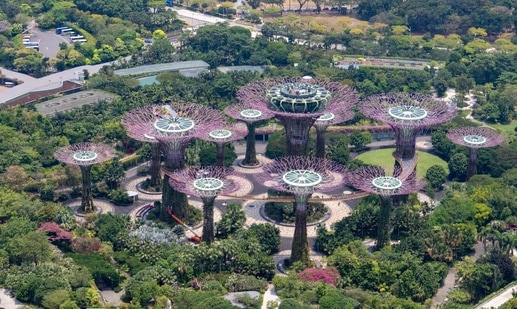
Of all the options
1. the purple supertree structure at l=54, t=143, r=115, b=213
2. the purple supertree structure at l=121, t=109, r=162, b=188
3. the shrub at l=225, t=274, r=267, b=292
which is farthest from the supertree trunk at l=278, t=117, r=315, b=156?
the shrub at l=225, t=274, r=267, b=292

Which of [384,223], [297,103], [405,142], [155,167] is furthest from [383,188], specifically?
[155,167]

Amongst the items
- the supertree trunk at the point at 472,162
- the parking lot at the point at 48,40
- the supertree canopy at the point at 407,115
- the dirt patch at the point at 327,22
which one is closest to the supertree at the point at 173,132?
the supertree canopy at the point at 407,115

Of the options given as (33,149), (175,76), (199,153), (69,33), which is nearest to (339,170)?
(199,153)

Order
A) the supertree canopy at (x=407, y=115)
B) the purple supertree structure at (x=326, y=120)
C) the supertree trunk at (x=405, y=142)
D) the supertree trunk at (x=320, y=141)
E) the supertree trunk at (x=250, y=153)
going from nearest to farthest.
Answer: the supertree canopy at (x=407, y=115), the supertree trunk at (x=405, y=142), the purple supertree structure at (x=326, y=120), the supertree trunk at (x=320, y=141), the supertree trunk at (x=250, y=153)

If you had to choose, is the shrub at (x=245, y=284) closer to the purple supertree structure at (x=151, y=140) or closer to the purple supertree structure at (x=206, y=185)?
the purple supertree structure at (x=206, y=185)

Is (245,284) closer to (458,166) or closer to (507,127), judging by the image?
(458,166)

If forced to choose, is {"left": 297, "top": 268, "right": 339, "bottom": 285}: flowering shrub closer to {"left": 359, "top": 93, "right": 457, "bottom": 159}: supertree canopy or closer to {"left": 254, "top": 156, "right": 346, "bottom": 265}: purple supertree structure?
{"left": 254, "top": 156, "right": 346, "bottom": 265}: purple supertree structure
